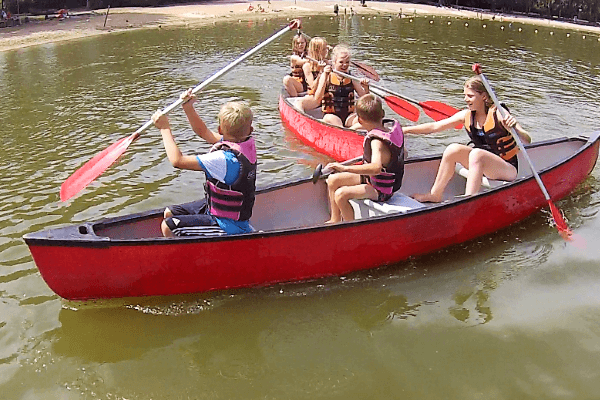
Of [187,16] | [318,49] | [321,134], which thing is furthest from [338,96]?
[187,16]

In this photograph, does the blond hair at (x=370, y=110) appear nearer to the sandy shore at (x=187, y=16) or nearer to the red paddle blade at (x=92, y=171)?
the red paddle blade at (x=92, y=171)

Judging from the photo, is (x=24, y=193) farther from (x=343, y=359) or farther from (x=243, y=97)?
(x=243, y=97)

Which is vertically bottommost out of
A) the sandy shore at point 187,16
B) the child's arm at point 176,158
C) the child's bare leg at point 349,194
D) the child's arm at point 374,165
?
the child's bare leg at point 349,194

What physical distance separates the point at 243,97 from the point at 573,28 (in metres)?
22.0

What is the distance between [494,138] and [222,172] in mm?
3012

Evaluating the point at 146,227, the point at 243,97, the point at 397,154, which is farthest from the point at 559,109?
the point at 146,227

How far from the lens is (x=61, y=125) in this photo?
1025 cm

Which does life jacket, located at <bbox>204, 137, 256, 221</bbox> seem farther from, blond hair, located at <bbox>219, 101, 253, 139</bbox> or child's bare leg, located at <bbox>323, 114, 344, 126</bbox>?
child's bare leg, located at <bbox>323, 114, 344, 126</bbox>

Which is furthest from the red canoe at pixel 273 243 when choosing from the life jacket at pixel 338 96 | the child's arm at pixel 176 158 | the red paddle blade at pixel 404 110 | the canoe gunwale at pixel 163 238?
the life jacket at pixel 338 96

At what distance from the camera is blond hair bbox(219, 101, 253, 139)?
427cm

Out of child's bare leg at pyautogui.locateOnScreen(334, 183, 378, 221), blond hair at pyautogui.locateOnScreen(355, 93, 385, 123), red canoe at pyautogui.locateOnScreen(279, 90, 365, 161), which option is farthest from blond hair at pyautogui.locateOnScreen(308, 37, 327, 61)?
child's bare leg at pyautogui.locateOnScreen(334, 183, 378, 221)

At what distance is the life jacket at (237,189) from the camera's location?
4355 mm

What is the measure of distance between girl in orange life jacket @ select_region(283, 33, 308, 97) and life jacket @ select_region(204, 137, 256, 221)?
19.2 feet

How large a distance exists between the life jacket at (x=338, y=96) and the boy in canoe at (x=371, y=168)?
10.5ft
